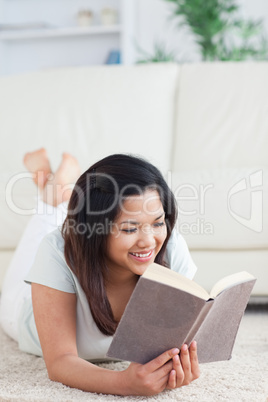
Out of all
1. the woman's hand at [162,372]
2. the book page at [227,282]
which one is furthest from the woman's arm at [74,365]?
the book page at [227,282]

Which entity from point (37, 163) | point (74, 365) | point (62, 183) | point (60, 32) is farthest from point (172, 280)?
point (60, 32)

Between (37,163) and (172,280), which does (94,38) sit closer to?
(37,163)

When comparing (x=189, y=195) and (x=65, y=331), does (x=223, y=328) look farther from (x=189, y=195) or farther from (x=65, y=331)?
(x=189, y=195)

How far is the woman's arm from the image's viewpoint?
972 mm

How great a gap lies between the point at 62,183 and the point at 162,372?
1.00 meters

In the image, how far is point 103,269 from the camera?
1131mm

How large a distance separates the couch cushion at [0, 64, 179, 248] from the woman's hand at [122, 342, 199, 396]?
54.9 inches

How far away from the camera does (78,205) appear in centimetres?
108

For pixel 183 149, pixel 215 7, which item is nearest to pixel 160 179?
pixel 183 149

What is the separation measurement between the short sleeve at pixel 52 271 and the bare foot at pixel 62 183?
60 centimetres

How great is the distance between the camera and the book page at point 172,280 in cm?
89

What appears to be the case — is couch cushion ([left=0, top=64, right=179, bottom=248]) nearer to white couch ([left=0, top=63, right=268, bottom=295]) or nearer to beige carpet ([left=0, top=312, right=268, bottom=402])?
white couch ([left=0, top=63, right=268, bottom=295])

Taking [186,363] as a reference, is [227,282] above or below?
above

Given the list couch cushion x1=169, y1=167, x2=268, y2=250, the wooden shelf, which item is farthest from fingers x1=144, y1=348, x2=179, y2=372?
the wooden shelf
